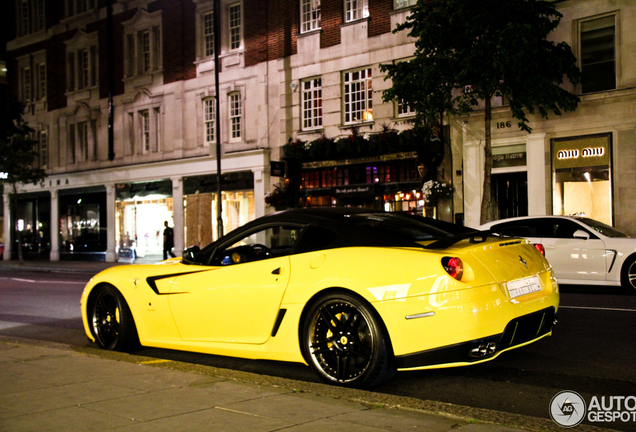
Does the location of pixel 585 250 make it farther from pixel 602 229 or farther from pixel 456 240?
pixel 456 240

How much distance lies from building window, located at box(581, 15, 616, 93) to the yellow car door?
15064 mm

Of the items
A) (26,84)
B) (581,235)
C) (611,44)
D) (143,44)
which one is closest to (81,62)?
(143,44)

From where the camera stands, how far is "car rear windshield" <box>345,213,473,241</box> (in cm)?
532

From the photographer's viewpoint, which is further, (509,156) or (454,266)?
(509,156)

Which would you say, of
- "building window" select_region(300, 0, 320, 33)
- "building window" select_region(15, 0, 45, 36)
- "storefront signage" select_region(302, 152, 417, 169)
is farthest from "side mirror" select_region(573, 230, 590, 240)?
"building window" select_region(15, 0, 45, 36)

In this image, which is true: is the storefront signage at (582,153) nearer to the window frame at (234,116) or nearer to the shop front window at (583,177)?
the shop front window at (583,177)

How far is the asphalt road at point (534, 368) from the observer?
15.9 ft

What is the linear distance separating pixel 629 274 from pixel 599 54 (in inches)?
357

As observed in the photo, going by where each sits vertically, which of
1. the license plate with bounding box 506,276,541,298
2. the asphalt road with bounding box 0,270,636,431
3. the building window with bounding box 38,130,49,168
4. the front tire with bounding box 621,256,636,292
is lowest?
the asphalt road with bounding box 0,270,636,431

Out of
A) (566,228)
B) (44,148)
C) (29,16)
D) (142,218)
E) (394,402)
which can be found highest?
(29,16)

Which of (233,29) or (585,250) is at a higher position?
(233,29)

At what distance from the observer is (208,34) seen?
1099 inches

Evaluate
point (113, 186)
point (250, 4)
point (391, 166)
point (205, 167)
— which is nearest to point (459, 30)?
point (391, 166)

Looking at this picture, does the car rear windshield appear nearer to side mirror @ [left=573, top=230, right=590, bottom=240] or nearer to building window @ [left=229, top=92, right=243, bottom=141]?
side mirror @ [left=573, top=230, right=590, bottom=240]
